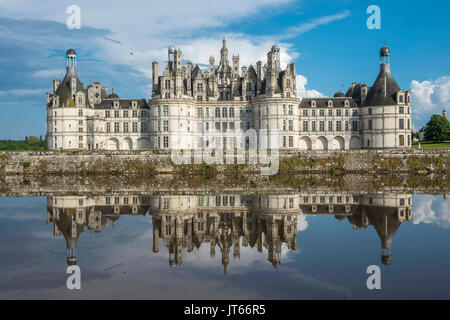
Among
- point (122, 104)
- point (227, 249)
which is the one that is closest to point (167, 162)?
point (122, 104)

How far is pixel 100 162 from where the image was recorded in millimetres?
49094

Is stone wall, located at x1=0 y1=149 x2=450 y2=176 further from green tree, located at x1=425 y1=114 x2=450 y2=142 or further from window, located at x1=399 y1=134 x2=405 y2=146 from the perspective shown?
green tree, located at x1=425 y1=114 x2=450 y2=142

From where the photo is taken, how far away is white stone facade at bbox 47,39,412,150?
56750 mm

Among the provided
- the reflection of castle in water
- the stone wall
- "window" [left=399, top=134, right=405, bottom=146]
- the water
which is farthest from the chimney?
the water

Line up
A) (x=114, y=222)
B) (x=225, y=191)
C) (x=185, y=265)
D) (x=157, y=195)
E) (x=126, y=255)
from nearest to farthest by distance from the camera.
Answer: (x=185, y=265) → (x=126, y=255) → (x=114, y=222) → (x=157, y=195) → (x=225, y=191)

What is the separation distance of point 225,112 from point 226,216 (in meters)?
42.2

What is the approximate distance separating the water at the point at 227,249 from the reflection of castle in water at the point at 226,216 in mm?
57

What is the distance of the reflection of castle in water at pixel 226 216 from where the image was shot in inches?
599

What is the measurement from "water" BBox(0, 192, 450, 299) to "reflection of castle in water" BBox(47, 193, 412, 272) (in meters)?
0.06

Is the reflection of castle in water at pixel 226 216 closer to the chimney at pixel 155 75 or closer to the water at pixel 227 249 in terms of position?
the water at pixel 227 249

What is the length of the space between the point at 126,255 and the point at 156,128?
4504 cm
